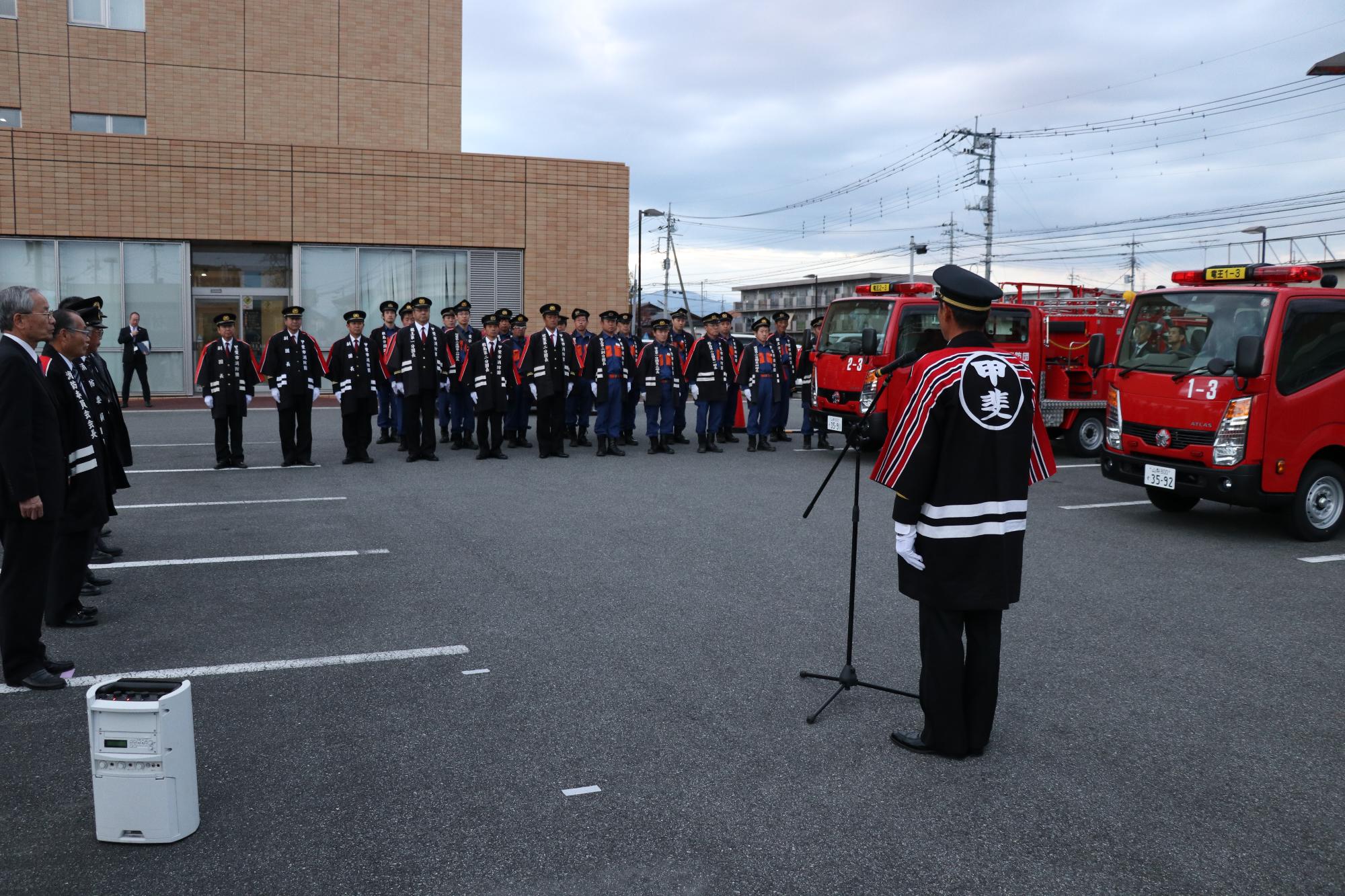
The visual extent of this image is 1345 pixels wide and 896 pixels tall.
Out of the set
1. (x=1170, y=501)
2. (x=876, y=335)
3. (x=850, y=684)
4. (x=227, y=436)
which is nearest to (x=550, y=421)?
(x=227, y=436)

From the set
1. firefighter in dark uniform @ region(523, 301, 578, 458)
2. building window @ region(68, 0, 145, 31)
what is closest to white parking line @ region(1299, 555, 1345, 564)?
firefighter in dark uniform @ region(523, 301, 578, 458)

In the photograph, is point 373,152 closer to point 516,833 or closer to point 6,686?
point 6,686

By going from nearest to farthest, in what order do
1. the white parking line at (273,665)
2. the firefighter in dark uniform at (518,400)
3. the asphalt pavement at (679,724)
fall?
1. the asphalt pavement at (679,724)
2. the white parking line at (273,665)
3. the firefighter in dark uniform at (518,400)

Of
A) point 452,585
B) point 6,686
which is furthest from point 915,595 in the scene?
point 6,686

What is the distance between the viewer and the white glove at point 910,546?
434 centimetres

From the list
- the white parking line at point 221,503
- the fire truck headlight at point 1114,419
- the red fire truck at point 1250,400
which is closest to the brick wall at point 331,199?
the white parking line at point 221,503

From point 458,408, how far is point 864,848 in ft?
41.4

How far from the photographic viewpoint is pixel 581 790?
156 inches

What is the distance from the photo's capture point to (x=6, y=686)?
500cm

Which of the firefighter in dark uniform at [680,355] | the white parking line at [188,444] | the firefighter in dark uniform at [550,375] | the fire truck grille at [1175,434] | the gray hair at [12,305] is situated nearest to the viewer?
the gray hair at [12,305]

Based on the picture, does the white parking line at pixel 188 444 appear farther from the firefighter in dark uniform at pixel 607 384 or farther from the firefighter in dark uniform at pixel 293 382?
the firefighter in dark uniform at pixel 607 384

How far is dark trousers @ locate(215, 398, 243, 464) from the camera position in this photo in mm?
12711

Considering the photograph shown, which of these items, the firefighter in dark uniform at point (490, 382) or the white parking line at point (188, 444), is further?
the white parking line at point (188, 444)

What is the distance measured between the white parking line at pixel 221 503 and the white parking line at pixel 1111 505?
25.5ft
